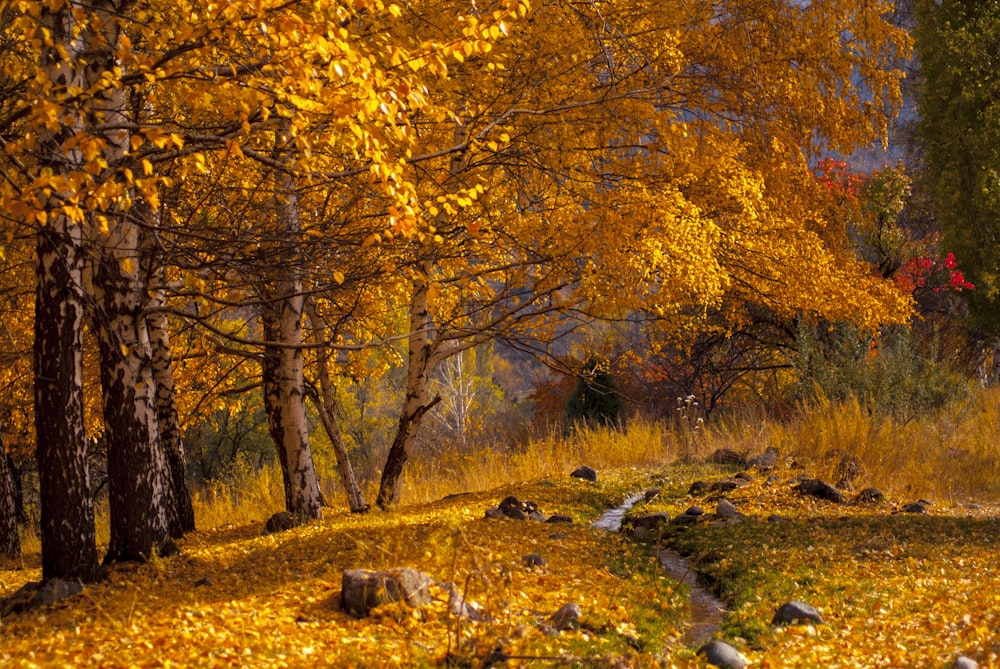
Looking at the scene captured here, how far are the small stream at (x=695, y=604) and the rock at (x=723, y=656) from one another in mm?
470

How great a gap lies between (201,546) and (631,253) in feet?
14.8

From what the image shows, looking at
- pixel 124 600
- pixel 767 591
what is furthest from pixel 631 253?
pixel 124 600

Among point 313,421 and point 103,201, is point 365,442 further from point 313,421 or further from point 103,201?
point 103,201

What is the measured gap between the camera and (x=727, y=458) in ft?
40.9

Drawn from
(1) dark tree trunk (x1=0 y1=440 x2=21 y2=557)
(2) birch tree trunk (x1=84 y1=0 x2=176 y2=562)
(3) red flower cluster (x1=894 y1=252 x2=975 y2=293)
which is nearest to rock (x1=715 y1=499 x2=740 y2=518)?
(2) birch tree trunk (x1=84 y1=0 x2=176 y2=562)

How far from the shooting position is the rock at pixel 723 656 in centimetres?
421

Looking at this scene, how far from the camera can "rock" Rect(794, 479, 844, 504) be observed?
8.83 meters

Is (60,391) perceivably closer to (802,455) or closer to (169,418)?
(169,418)

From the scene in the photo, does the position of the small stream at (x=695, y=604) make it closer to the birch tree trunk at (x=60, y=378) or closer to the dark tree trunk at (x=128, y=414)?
the dark tree trunk at (x=128, y=414)

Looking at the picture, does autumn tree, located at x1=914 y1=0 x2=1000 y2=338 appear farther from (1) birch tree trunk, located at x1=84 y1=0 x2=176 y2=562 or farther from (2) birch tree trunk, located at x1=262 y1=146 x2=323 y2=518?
(1) birch tree trunk, located at x1=84 y1=0 x2=176 y2=562

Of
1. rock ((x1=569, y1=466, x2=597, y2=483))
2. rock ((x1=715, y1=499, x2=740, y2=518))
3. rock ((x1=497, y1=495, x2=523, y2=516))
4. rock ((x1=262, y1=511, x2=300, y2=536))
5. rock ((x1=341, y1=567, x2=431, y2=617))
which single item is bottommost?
rock ((x1=569, y1=466, x2=597, y2=483))

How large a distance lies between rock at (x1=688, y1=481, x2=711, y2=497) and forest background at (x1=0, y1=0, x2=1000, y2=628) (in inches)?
66.6

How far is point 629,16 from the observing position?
827 cm

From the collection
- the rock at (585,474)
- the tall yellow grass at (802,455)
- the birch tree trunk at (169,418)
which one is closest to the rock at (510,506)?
the rock at (585,474)
